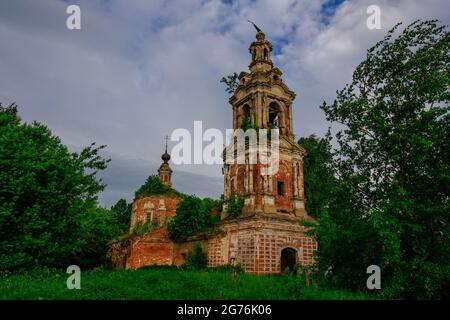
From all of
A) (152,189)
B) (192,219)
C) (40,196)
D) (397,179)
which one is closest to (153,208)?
(152,189)

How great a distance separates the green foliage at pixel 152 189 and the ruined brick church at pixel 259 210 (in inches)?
298

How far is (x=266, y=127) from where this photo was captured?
2430 cm

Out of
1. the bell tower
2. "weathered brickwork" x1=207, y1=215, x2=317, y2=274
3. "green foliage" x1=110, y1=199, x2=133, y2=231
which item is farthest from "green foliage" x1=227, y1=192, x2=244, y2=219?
"green foliage" x1=110, y1=199, x2=133, y2=231

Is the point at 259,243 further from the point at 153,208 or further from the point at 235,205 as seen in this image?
the point at 153,208

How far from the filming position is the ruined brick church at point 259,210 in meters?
20.7

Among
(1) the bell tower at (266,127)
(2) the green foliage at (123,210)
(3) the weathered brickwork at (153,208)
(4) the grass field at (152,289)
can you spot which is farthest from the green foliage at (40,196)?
(2) the green foliage at (123,210)

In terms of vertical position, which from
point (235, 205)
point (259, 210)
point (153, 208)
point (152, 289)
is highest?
point (153, 208)

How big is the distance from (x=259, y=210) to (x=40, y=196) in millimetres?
12663

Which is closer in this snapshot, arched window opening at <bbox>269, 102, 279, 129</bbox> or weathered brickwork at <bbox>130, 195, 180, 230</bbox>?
arched window opening at <bbox>269, 102, 279, 129</bbox>

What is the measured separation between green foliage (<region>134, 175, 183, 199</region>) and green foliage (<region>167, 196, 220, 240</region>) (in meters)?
10.5

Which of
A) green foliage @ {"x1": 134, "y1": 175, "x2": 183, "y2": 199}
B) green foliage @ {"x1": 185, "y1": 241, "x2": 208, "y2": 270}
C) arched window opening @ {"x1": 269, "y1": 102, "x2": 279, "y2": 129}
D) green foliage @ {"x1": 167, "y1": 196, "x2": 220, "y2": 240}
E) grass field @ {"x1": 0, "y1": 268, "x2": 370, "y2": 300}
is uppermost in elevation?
arched window opening @ {"x1": 269, "y1": 102, "x2": 279, "y2": 129}

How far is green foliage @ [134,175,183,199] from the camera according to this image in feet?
121

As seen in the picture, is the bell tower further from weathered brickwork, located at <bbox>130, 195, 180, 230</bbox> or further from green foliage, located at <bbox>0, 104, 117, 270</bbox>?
weathered brickwork, located at <bbox>130, 195, 180, 230</bbox>
